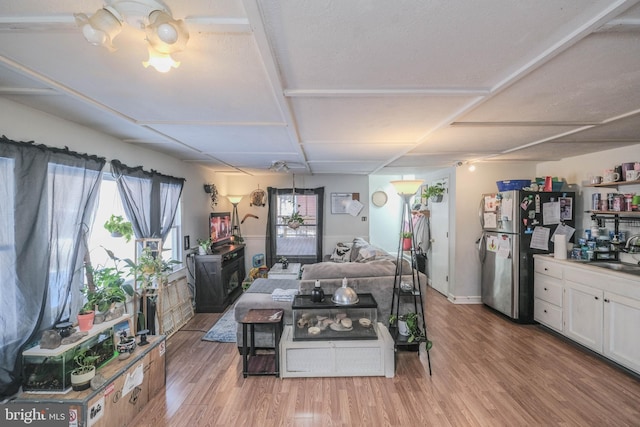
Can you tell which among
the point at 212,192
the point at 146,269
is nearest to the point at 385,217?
the point at 212,192

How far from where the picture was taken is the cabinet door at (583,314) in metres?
2.78

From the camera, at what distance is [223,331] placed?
354 centimetres

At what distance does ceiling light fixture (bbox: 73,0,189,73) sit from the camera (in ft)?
2.99

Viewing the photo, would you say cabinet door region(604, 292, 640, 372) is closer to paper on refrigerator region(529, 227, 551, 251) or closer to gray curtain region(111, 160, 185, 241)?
paper on refrigerator region(529, 227, 551, 251)

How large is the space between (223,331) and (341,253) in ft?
8.91

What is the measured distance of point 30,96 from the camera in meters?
1.73

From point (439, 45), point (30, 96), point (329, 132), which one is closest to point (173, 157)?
point (30, 96)

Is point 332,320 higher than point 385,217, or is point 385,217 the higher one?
point 385,217

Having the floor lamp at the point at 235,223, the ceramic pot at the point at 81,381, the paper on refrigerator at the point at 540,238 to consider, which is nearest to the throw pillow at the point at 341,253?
the floor lamp at the point at 235,223

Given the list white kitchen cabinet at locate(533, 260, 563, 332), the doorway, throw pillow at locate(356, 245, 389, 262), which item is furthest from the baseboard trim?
throw pillow at locate(356, 245, 389, 262)

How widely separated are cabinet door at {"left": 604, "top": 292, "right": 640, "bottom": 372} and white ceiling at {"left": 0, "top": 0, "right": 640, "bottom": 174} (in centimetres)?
161

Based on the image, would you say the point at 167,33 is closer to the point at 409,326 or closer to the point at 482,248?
the point at 409,326

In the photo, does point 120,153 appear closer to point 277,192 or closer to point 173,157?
point 173,157

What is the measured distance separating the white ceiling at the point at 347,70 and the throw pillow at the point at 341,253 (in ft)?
10.4
